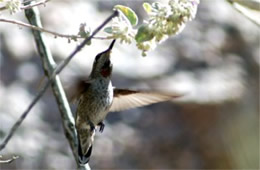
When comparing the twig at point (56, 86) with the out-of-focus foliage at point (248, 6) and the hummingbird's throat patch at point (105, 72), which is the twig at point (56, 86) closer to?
the hummingbird's throat patch at point (105, 72)

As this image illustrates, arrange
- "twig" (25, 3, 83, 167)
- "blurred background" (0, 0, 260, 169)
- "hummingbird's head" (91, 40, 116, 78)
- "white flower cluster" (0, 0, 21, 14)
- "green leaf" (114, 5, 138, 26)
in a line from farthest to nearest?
"blurred background" (0, 0, 260, 169), "hummingbird's head" (91, 40, 116, 78), "twig" (25, 3, 83, 167), "green leaf" (114, 5, 138, 26), "white flower cluster" (0, 0, 21, 14)

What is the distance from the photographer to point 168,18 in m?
1.52

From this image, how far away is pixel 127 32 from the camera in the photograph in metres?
1.61

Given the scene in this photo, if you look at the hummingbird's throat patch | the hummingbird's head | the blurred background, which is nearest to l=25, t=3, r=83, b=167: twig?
the hummingbird's head

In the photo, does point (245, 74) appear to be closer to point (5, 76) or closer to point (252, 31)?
point (252, 31)

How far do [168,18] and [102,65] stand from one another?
0.89m

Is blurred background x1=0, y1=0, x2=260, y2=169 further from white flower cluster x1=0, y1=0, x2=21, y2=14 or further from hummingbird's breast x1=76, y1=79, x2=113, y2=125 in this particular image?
white flower cluster x1=0, y1=0, x2=21, y2=14

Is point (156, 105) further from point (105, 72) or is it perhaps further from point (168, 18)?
point (168, 18)

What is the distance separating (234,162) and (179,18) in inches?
174

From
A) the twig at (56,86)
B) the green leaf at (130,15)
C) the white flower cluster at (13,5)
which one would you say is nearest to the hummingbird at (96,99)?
the twig at (56,86)

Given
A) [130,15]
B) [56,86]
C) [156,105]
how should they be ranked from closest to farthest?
[130,15] → [56,86] → [156,105]

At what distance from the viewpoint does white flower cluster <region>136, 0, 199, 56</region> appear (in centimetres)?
152

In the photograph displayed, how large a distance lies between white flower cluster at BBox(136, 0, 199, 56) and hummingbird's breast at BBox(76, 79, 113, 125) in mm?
931

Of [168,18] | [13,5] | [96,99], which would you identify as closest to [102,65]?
[96,99]
